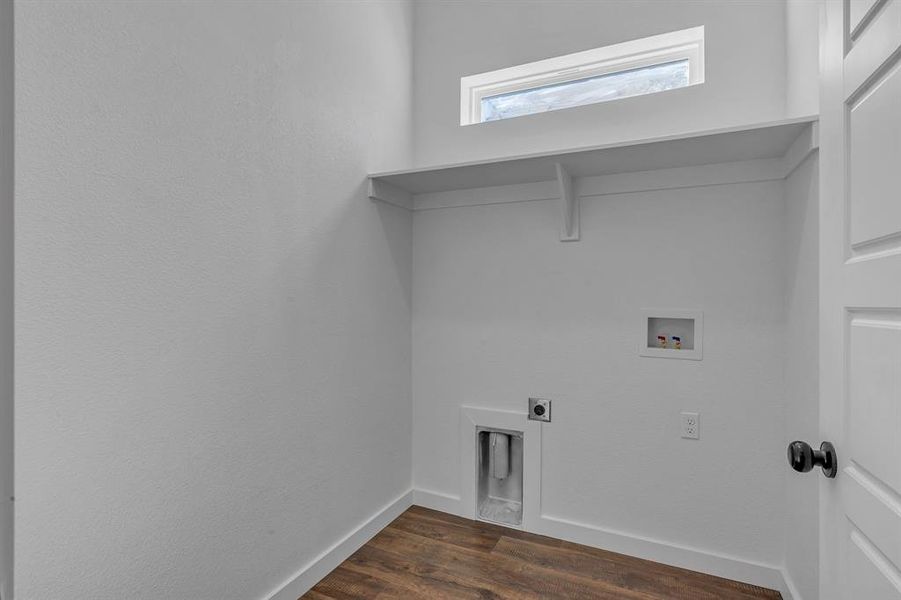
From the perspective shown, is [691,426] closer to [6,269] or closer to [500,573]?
[500,573]

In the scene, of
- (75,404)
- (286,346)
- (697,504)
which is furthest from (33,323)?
(697,504)

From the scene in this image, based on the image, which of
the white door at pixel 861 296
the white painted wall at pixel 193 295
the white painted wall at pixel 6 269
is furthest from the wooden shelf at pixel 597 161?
the white painted wall at pixel 6 269

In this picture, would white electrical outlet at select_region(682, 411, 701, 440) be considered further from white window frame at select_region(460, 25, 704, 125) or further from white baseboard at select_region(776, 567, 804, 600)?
white window frame at select_region(460, 25, 704, 125)

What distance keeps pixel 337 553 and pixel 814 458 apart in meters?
1.66

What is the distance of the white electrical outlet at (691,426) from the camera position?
6.08 feet

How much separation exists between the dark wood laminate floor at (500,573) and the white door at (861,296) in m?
0.92

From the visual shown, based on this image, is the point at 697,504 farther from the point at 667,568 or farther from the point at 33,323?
the point at 33,323

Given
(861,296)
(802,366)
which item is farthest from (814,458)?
(802,366)

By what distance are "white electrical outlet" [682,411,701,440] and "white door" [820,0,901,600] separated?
2.98 ft

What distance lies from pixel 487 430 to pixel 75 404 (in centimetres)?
165

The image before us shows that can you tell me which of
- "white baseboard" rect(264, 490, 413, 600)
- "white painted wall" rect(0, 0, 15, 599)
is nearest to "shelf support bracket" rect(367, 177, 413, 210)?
"white painted wall" rect(0, 0, 15, 599)

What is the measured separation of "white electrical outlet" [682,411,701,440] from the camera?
185cm

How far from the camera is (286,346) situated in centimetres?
162

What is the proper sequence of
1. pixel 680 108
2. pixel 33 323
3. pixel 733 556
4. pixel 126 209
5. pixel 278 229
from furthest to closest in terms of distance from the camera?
pixel 680 108 → pixel 733 556 → pixel 278 229 → pixel 126 209 → pixel 33 323
